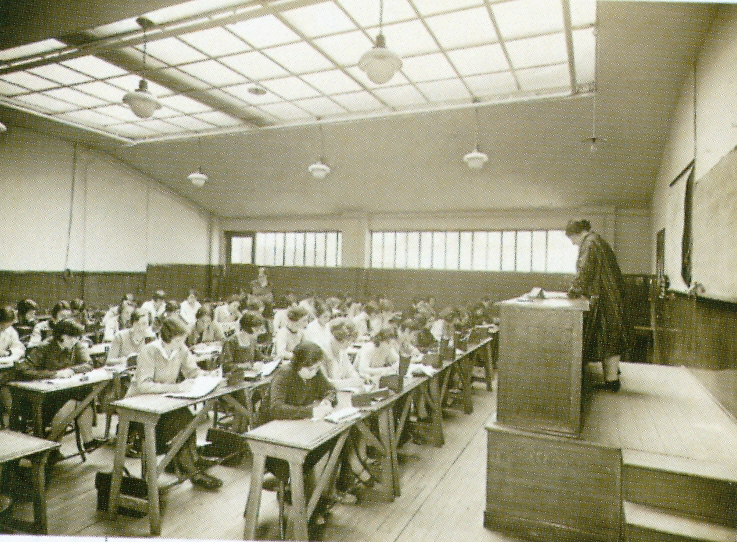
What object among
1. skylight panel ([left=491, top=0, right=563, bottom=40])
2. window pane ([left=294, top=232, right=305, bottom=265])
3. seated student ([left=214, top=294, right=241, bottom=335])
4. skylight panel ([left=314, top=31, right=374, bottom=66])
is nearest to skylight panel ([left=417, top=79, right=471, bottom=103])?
skylight panel ([left=314, top=31, right=374, bottom=66])

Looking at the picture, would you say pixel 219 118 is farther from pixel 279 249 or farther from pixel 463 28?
pixel 279 249

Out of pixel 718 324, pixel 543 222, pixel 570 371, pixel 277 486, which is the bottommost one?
pixel 277 486

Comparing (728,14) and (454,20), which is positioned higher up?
(454,20)

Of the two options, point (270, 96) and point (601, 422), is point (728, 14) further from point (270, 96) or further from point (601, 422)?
point (270, 96)

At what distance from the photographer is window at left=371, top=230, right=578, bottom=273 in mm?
12047

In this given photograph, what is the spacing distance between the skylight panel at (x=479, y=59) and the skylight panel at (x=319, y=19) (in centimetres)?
156

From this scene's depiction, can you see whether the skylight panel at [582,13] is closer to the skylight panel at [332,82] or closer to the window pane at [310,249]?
the skylight panel at [332,82]

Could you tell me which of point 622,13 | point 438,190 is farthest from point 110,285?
point 622,13

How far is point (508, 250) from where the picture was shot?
1262 centimetres

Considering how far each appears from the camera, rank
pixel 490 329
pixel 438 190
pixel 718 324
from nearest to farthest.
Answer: pixel 718 324, pixel 490 329, pixel 438 190

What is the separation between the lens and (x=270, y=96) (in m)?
8.45

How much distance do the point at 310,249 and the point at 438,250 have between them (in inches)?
158

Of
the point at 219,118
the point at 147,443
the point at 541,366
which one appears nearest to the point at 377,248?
the point at 219,118

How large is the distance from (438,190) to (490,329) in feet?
15.1
